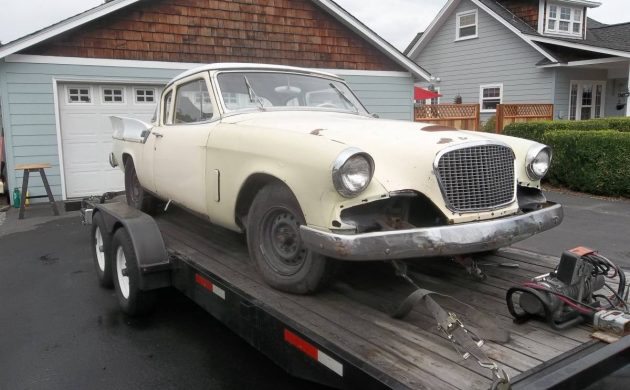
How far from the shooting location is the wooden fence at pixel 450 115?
1419cm

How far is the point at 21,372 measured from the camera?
143 inches

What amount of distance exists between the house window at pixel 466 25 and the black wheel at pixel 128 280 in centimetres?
1903

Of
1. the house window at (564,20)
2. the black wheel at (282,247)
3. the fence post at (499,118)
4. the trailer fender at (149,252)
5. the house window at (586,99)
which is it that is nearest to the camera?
the black wheel at (282,247)

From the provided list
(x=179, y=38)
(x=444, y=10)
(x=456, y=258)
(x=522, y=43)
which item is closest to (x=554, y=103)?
(x=522, y=43)

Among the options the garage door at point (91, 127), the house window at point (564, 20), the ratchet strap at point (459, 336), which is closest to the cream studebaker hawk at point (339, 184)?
the ratchet strap at point (459, 336)

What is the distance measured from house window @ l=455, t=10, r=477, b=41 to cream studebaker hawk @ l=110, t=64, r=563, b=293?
18.3 m

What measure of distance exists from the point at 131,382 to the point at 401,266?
6.40 feet

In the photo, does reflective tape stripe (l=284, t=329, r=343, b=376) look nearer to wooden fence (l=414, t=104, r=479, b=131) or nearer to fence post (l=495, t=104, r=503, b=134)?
wooden fence (l=414, t=104, r=479, b=131)

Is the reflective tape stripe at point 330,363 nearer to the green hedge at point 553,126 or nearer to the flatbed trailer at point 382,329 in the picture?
the flatbed trailer at point 382,329

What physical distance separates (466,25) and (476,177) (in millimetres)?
19653

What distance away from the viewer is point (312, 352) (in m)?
2.47

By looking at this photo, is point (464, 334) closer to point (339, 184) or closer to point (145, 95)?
point (339, 184)

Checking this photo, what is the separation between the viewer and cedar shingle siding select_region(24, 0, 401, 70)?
10500 mm

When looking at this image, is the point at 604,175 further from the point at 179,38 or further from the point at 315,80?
the point at 179,38
